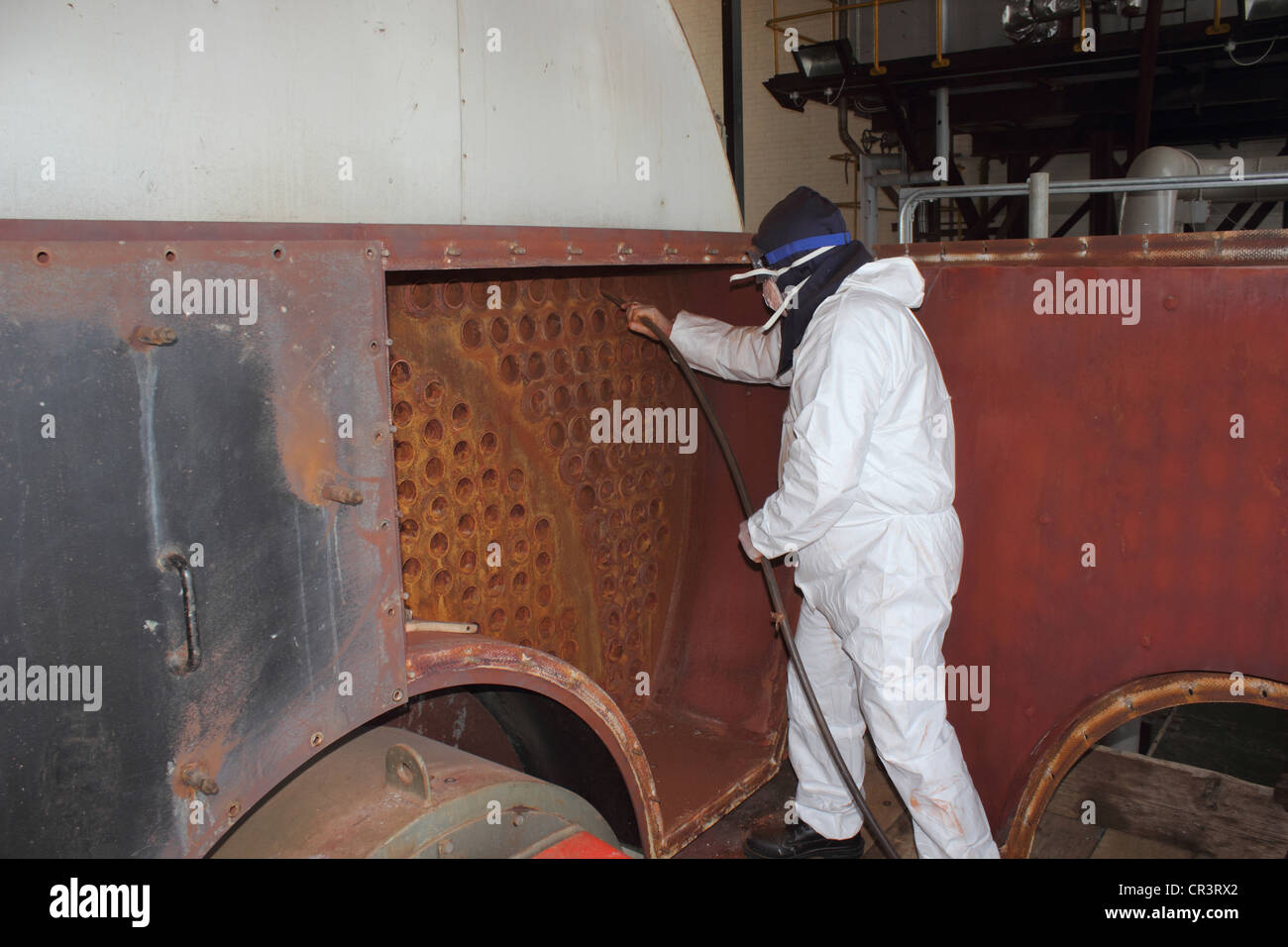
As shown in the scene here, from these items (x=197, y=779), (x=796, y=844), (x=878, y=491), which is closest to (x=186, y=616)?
(x=197, y=779)

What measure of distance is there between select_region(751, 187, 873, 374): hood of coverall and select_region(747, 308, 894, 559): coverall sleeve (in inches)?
4.6

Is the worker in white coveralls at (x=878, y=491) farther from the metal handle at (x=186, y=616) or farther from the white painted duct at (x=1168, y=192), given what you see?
the metal handle at (x=186, y=616)

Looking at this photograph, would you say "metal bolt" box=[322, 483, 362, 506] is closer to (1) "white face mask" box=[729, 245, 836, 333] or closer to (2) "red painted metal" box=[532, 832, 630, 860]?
(2) "red painted metal" box=[532, 832, 630, 860]

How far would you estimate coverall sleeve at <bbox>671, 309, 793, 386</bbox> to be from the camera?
2.79 m

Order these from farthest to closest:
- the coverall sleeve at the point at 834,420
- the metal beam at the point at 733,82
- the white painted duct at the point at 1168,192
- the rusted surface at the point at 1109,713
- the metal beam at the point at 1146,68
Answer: the metal beam at the point at 1146,68 → the white painted duct at the point at 1168,192 → the metal beam at the point at 733,82 → the coverall sleeve at the point at 834,420 → the rusted surface at the point at 1109,713

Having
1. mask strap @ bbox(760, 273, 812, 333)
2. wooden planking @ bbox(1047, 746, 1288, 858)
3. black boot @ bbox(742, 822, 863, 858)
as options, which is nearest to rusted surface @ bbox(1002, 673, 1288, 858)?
black boot @ bbox(742, 822, 863, 858)

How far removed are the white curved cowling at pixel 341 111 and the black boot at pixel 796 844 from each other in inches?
70.6

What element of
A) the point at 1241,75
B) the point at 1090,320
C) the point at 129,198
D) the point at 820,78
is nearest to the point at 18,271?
the point at 129,198

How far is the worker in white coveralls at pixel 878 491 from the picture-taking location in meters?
2.47

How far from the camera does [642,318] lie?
107 inches

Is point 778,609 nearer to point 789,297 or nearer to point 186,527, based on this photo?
point 789,297

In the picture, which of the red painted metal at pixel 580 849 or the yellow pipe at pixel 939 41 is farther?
the yellow pipe at pixel 939 41

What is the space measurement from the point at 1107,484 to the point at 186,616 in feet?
6.66

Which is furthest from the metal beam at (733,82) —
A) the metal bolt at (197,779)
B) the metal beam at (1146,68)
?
the metal beam at (1146,68)
